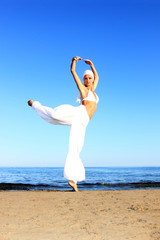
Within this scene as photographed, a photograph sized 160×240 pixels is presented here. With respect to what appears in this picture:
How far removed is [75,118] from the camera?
17.4ft

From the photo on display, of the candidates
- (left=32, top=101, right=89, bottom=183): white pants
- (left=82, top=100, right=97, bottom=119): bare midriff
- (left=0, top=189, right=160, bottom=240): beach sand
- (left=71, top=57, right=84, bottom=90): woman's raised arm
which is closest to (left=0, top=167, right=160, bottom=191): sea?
(left=32, top=101, right=89, bottom=183): white pants

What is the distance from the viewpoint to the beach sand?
262 centimetres

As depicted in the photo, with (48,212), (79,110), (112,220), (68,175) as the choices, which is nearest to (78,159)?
(68,175)

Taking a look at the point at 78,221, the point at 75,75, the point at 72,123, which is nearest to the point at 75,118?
the point at 72,123

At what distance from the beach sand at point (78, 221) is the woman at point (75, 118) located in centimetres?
93

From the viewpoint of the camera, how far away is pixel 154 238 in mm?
2518

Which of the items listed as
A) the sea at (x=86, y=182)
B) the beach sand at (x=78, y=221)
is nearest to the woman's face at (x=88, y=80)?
the beach sand at (x=78, y=221)

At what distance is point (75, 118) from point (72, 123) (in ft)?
0.43

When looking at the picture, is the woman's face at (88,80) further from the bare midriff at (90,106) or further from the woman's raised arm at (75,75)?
the bare midriff at (90,106)

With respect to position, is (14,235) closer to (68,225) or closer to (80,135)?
(68,225)

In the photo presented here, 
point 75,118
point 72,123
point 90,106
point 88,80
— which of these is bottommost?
point 72,123

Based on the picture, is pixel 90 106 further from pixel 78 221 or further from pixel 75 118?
pixel 78 221

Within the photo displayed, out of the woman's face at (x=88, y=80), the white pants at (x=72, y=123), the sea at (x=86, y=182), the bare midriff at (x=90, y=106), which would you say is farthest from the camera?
the sea at (x=86, y=182)

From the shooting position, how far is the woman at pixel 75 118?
204 inches
